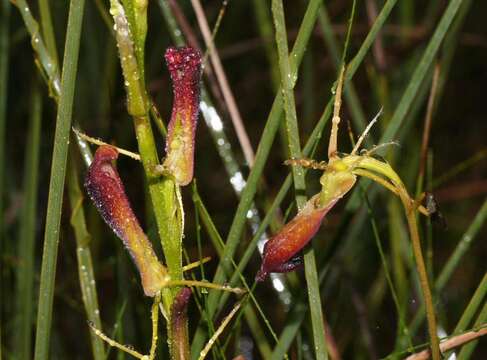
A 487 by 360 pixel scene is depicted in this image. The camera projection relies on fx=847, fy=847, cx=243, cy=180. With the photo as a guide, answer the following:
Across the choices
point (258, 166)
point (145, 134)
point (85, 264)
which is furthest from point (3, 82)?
point (145, 134)

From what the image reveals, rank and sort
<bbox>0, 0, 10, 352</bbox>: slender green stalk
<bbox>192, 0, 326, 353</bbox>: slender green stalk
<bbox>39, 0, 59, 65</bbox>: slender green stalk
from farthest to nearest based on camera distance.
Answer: <bbox>0, 0, 10, 352</bbox>: slender green stalk, <bbox>39, 0, 59, 65</bbox>: slender green stalk, <bbox>192, 0, 326, 353</bbox>: slender green stalk

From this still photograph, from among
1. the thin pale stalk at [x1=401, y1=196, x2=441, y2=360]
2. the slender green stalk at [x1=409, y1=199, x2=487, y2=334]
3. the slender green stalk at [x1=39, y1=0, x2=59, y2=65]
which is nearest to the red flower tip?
the thin pale stalk at [x1=401, y1=196, x2=441, y2=360]

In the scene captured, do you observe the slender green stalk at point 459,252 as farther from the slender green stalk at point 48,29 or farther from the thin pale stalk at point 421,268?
the slender green stalk at point 48,29

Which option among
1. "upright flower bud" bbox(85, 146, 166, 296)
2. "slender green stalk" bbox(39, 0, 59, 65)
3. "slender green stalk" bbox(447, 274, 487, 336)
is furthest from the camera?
"slender green stalk" bbox(39, 0, 59, 65)

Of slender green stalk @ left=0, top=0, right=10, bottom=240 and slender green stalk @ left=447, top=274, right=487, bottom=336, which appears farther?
slender green stalk @ left=0, top=0, right=10, bottom=240

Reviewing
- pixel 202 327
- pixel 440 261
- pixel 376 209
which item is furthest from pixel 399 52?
pixel 202 327

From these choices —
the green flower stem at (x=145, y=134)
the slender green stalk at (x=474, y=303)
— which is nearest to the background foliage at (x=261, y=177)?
the slender green stalk at (x=474, y=303)

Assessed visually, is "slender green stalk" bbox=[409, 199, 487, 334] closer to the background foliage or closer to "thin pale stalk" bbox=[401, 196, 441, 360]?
the background foliage
